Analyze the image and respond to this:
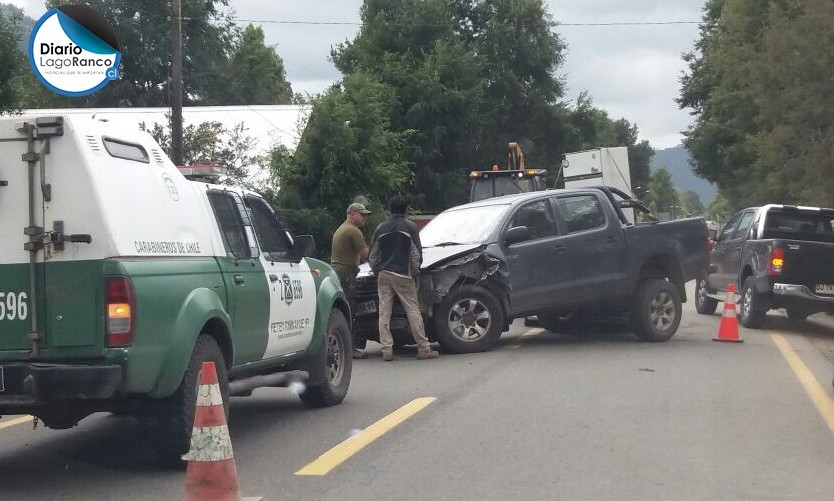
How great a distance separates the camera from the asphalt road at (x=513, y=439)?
6.66 m

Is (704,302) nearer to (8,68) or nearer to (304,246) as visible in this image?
(304,246)

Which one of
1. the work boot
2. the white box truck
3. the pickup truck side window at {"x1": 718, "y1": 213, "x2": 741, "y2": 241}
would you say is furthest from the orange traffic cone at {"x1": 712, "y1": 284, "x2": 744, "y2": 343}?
the white box truck

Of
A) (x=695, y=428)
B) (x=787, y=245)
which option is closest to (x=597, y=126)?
(x=787, y=245)

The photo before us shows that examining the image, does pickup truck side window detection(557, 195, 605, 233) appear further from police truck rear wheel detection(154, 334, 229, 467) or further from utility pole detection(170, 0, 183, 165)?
utility pole detection(170, 0, 183, 165)

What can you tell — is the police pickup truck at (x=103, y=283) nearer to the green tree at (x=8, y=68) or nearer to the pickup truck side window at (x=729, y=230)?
the pickup truck side window at (x=729, y=230)

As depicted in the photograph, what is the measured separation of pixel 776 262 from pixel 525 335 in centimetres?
390

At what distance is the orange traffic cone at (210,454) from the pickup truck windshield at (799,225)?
43.5ft

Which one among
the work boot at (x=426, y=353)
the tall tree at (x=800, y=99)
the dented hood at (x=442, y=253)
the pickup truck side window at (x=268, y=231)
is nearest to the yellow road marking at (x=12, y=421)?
the pickup truck side window at (x=268, y=231)

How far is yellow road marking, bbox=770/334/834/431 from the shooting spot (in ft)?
30.8

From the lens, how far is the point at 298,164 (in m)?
29.3

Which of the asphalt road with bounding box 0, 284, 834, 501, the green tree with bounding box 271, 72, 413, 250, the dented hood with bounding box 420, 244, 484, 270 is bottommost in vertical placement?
the asphalt road with bounding box 0, 284, 834, 501

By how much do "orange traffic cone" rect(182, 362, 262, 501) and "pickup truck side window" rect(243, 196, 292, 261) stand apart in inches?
108

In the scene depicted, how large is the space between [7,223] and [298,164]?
2276 centimetres

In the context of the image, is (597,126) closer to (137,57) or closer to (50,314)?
(137,57)
